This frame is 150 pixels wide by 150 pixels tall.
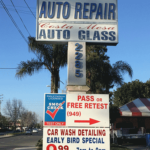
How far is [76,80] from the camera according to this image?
7684 millimetres

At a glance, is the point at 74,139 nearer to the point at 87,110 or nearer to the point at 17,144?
the point at 87,110

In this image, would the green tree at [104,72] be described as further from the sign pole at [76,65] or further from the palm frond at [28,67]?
the sign pole at [76,65]

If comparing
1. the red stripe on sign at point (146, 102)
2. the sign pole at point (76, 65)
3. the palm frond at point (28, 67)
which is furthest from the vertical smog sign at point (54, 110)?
the red stripe on sign at point (146, 102)

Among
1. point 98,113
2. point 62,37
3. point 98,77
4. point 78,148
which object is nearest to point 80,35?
point 62,37

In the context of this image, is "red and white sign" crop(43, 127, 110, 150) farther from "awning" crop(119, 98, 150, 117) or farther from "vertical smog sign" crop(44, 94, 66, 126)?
"awning" crop(119, 98, 150, 117)

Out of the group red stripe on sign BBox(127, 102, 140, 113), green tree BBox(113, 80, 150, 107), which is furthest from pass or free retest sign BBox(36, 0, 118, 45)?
green tree BBox(113, 80, 150, 107)

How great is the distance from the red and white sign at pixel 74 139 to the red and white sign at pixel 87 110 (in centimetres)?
20

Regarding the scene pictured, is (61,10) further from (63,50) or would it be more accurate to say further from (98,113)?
(63,50)

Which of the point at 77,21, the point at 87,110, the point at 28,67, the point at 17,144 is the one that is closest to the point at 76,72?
the point at 87,110

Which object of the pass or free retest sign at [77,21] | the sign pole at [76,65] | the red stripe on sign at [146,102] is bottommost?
the red stripe on sign at [146,102]

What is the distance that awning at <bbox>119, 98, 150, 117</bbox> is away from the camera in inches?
715

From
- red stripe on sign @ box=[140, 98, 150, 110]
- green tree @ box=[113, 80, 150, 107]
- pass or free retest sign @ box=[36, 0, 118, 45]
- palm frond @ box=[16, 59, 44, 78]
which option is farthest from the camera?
green tree @ box=[113, 80, 150, 107]

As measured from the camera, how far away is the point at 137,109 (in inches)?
749

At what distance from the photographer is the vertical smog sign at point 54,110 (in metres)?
6.34
